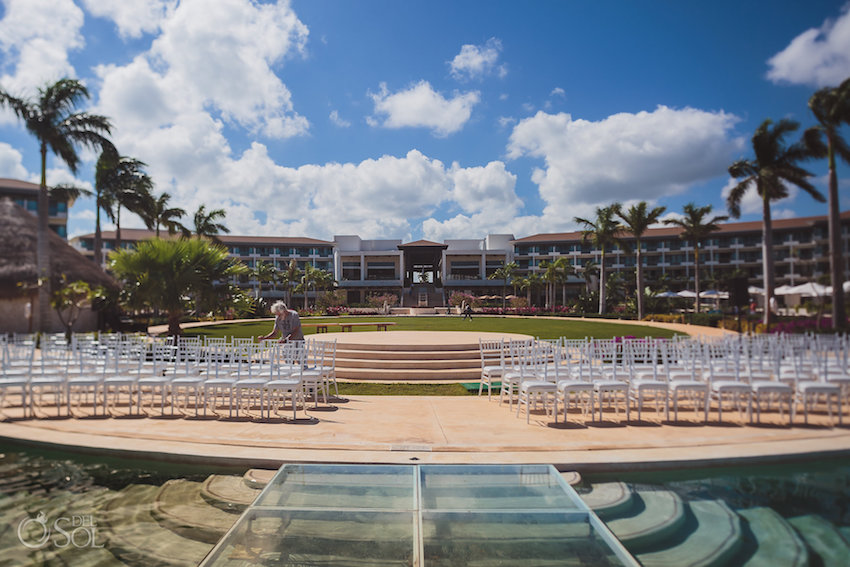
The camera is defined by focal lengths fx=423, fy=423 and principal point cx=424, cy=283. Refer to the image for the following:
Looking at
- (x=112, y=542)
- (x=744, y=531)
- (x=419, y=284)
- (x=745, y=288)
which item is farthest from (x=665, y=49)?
(x=419, y=284)

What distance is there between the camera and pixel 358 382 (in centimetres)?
1227

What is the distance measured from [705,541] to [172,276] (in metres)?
17.9

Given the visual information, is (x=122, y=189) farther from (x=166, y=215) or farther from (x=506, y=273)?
(x=506, y=273)

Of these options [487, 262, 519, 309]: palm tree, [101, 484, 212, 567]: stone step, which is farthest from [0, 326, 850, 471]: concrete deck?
[487, 262, 519, 309]: palm tree

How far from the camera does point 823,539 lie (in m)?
4.05

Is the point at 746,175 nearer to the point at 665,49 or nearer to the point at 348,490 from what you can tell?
the point at 665,49

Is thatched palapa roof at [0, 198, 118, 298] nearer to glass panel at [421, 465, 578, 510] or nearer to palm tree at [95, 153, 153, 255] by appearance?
palm tree at [95, 153, 153, 255]

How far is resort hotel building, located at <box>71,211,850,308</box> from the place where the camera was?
211 feet

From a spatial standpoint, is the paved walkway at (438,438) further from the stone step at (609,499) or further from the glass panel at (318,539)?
the glass panel at (318,539)

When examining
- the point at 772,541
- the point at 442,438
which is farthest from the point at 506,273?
the point at 772,541

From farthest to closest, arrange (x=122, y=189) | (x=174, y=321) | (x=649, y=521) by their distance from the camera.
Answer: (x=122, y=189)
(x=174, y=321)
(x=649, y=521)

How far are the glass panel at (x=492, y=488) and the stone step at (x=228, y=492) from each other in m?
1.94

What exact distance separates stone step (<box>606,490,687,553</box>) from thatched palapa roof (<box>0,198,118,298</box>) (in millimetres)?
30668

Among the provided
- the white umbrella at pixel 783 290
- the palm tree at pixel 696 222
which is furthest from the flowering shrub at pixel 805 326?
the palm tree at pixel 696 222
